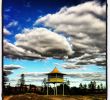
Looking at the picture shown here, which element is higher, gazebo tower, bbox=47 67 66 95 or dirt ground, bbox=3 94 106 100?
gazebo tower, bbox=47 67 66 95

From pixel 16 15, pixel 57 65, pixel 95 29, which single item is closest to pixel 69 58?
pixel 57 65

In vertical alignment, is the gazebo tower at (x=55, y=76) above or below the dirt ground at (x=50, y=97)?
above

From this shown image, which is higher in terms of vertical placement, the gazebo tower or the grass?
the gazebo tower

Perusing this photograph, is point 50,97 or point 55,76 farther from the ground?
point 55,76

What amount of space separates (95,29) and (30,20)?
0.33 meters

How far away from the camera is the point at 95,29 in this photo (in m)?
1.34

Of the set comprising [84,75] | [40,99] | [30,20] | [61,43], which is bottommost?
[40,99]

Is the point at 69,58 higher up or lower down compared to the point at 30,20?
lower down

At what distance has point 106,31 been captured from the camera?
135 centimetres

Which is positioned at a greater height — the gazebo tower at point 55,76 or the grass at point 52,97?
the gazebo tower at point 55,76

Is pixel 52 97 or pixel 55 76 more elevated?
pixel 55 76

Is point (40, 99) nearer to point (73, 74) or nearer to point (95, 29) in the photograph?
point (73, 74)

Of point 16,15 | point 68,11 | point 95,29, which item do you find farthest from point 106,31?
point 16,15

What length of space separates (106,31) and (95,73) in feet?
0.73
